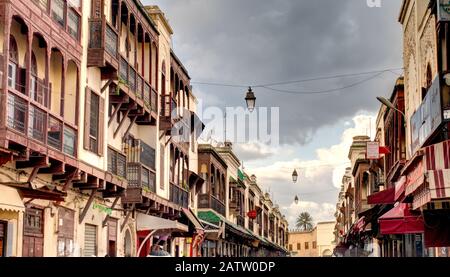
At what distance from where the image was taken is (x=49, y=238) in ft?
55.2

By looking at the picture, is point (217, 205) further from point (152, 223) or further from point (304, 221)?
point (304, 221)

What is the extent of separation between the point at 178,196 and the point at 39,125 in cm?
1733

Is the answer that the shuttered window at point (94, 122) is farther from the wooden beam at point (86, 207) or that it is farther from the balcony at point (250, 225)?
the balcony at point (250, 225)

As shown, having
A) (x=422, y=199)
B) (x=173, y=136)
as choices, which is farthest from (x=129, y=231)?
(x=422, y=199)

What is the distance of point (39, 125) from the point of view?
48.5 feet

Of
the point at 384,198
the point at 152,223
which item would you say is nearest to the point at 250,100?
the point at 384,198

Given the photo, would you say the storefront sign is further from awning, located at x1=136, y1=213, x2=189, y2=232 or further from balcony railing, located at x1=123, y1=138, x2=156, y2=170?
awning, located at x1=136, y1=213, x2=189, y2=232

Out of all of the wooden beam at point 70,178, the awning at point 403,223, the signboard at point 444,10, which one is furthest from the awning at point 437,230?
the wooden beam at point 70,178

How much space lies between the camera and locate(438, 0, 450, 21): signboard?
15164 mm

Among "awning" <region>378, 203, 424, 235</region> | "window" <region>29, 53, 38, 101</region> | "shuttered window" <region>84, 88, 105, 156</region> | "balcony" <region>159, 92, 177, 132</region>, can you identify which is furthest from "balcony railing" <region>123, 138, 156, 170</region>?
"awning" <region>378, 203, 424, 235</region>

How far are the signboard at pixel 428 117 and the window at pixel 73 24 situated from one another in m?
9.37

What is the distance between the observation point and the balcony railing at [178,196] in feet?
100
